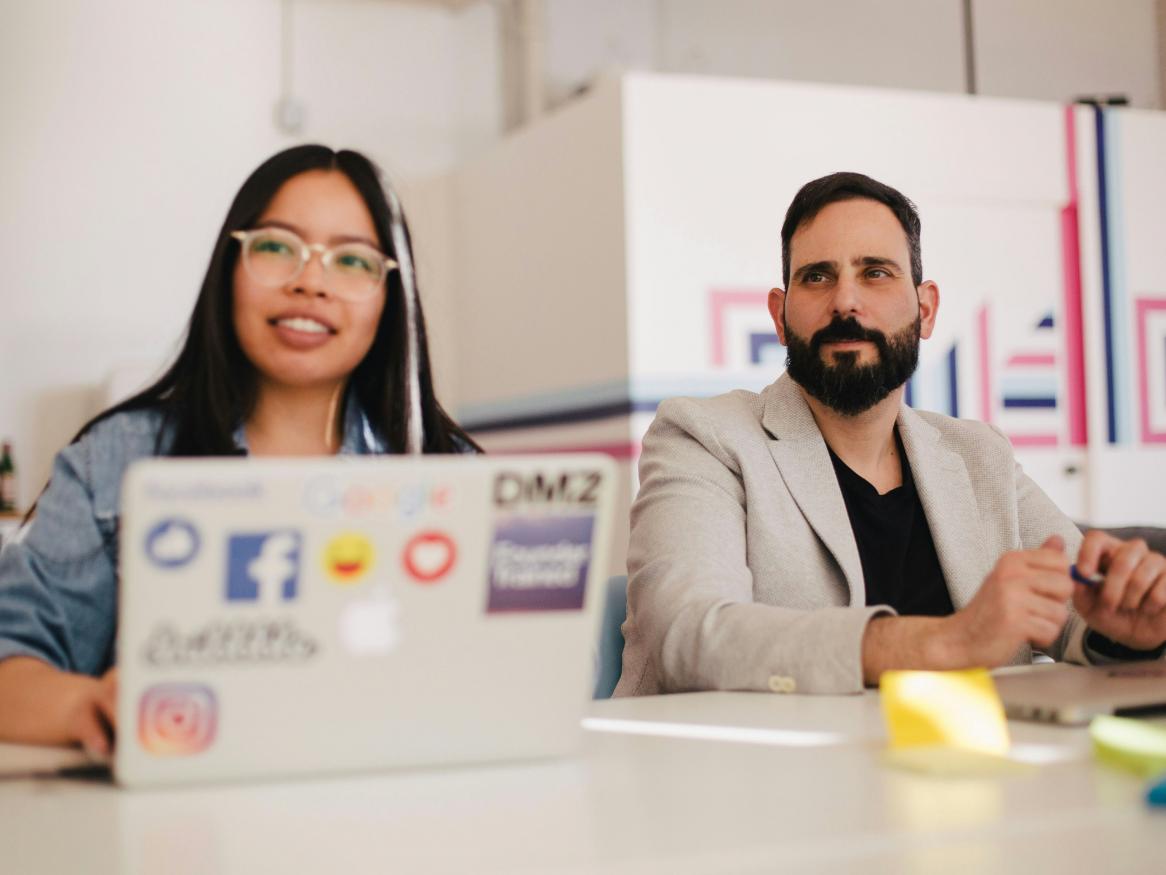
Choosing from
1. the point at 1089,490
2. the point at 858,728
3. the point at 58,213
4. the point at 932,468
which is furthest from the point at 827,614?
the point at 58,213

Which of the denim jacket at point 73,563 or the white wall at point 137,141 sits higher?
the white wall at point 137,141

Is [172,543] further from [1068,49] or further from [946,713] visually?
[1068,49]

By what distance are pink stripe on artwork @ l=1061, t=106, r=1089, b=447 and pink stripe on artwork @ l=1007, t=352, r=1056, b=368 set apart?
0.08m

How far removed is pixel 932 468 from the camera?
207cm

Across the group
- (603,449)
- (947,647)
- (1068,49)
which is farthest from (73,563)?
(1068,49)

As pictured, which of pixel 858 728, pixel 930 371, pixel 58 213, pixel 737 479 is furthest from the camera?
pixel 58 213

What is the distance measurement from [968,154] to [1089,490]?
135 centimetres

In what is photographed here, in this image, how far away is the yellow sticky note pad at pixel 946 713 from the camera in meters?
1.01

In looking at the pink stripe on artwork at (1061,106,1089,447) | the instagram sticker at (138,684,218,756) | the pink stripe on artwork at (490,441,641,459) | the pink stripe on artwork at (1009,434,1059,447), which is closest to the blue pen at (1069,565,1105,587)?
the instagram sticker at (138,684,218,756)

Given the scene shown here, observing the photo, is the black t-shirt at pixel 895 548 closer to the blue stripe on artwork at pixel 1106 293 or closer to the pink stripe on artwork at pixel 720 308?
the pink stripe on artwork at pixel 720 308

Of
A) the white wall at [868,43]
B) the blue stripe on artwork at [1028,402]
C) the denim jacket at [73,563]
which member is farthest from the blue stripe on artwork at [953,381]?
the denim jacket at [73,563]

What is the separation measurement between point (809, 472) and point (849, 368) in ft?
0.61

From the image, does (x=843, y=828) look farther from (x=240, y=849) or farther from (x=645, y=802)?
(x=240, y=849)

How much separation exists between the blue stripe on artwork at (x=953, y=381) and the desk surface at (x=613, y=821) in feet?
13.5
